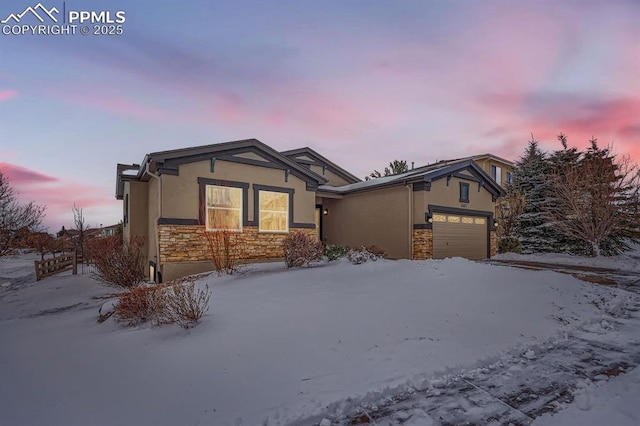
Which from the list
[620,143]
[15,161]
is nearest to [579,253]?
[620,143]

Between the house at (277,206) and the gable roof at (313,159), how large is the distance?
7 centimetres

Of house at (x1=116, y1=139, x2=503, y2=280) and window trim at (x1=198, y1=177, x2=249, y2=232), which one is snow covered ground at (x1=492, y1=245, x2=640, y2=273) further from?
window trim at (x1=198, y1=177, x2=249, y2=232)

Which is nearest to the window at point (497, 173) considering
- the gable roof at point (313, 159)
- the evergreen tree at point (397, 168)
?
the evergreen tree at point (397, 168)

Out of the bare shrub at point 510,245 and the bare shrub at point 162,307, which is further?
the bare shrub at point 510,245

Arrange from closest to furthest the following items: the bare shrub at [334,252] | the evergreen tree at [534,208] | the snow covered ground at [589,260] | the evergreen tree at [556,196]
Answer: the bare shrub at [334,252], the snow covered ground at [589,260], the evergreen tree at [556,196], the evergreen tree at [534,208]

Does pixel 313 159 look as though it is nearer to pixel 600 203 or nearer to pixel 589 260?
pixel 600 203

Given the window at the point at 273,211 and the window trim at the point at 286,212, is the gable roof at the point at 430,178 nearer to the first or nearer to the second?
the window trim at the point at 286,212

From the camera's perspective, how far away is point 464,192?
1533 centimetres

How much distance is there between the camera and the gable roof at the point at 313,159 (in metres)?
17.2

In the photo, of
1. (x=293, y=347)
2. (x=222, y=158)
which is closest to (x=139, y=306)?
(x=293, y=347)

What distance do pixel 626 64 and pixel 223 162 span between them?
14.8 metres

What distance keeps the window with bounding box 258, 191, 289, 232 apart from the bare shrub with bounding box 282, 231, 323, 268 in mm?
2397

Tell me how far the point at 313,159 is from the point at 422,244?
8.03 m

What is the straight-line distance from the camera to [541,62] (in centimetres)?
1095
